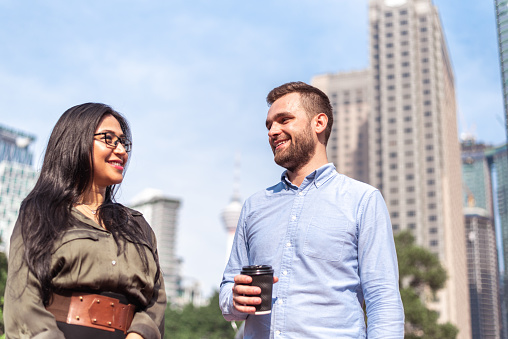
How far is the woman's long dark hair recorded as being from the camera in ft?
11.3

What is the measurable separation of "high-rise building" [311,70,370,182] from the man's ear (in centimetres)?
12688

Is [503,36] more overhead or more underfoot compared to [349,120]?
more underfoot

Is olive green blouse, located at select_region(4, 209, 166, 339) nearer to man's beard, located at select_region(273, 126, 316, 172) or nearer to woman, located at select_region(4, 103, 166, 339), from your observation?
woman, located at select_region(4, 103, 166, 339)

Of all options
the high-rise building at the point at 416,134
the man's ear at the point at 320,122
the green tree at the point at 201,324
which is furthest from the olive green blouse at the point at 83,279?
the high-rise building at the point at 416,134

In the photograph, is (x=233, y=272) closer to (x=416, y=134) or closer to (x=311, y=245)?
(x=311, y=245)

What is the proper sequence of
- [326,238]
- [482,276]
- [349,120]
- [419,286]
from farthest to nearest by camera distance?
[482,276], [349,120], [419,286], [326,238]

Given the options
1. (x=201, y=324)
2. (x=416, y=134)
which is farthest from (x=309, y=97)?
(x=416, y=134)

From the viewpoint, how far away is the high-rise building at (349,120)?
131250 millimetres

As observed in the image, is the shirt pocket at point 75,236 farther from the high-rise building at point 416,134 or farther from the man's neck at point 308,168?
the high-rise building at point 416,134

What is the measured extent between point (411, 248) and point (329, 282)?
32229 millimetres

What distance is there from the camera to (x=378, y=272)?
3.72 meters

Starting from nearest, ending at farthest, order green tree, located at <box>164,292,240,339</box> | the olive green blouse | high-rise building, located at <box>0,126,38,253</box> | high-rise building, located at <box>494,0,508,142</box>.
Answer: the olive green blouse → high-rise building, located at <box>494,0,508,142</box> → green tree, located at <box>164,292,240,339</box> → high-rise building, located at <box>0,126,38,253</box>

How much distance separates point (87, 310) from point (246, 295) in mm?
927

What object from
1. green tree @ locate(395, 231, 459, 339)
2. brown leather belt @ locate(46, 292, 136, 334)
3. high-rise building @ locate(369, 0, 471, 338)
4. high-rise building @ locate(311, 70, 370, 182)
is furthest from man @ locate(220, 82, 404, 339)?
high-rise building @ locate(311, 70, 370, 182)
